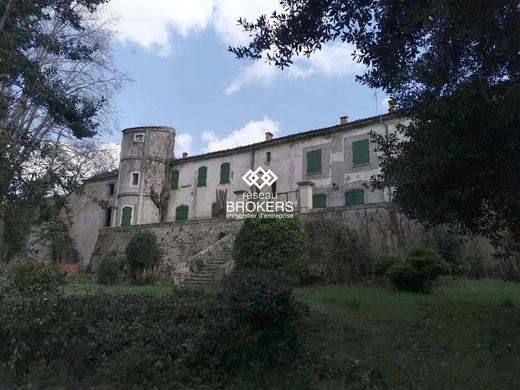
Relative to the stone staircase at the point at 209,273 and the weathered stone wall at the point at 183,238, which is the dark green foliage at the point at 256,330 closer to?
the stone staircase at the point at 209,273

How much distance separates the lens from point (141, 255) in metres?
20.7

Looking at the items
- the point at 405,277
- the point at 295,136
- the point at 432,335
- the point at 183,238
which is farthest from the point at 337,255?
the point at 295,136

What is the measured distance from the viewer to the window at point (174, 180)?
101 ft

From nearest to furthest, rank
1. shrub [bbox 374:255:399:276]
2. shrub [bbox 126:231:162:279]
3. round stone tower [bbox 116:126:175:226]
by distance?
shrub [bbox 374:255:399:276] → shrub [bbox 126:231:162:279] → round stone tower [bbox 116:126:175:226]

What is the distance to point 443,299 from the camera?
10.5 metres

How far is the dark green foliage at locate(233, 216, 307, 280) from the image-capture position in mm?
14820

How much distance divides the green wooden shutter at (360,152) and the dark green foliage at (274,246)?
9.38m

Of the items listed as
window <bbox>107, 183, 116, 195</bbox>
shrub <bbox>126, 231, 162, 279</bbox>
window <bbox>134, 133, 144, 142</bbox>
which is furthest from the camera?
window <bbox>107, 183, 116, 195</bbox>

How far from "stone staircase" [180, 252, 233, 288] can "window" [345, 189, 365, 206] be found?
8.24 meters

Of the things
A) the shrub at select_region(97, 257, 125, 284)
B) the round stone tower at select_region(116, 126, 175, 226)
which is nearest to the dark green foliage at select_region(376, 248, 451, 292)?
the shrub at select_region(97, 257, 125, 284)

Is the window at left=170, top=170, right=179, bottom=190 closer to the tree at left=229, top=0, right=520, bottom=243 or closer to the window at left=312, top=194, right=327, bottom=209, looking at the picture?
the window at left=312, top=194, right=327, bottom=209

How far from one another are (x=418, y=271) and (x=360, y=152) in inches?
498

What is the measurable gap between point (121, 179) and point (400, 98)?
86.4ft

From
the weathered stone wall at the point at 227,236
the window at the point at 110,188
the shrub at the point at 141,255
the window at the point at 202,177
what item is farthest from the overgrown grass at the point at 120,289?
the window at the point at 110,188
